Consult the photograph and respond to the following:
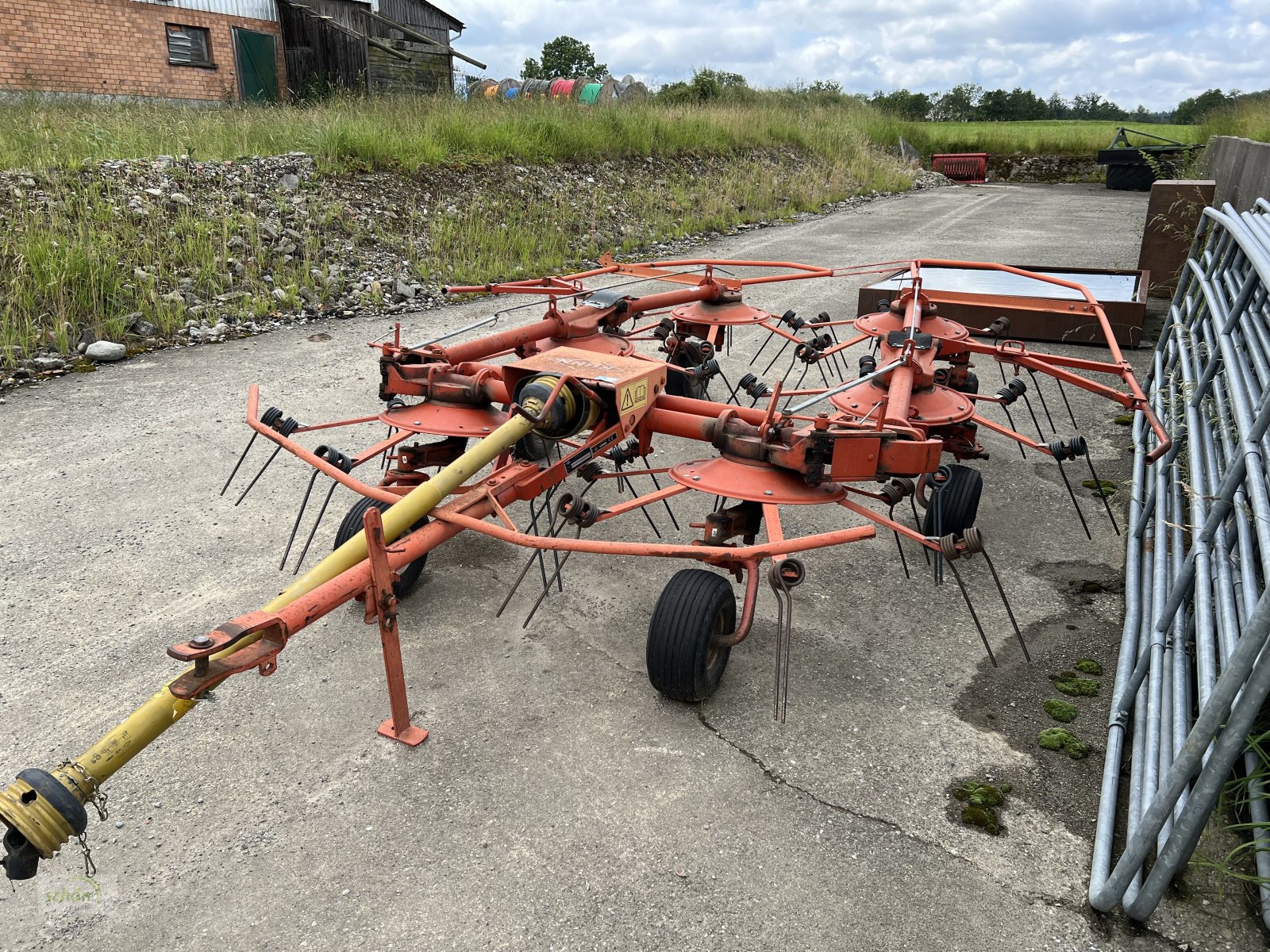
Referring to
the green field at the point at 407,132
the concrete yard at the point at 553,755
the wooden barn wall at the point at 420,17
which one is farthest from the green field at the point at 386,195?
the wooden barn wall at the point at 420,17

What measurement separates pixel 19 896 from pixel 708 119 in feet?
55.4

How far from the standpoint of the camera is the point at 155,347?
7477mm

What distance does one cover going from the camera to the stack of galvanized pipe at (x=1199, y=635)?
210cm

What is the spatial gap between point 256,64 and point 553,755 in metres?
20.0

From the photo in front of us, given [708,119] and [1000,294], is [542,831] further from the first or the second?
[708,119]

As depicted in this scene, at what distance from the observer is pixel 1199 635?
2.50m

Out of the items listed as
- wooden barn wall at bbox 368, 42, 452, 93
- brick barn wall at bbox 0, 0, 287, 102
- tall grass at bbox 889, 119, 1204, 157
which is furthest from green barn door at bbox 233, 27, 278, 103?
tall grass at bbox 889, 119, 1204, 157

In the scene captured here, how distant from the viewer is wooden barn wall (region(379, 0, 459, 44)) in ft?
72.1

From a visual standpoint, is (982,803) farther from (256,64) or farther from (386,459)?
(256,64)

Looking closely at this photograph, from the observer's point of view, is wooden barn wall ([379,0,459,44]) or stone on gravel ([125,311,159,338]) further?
wooden barn wall ([379,0,459,44])

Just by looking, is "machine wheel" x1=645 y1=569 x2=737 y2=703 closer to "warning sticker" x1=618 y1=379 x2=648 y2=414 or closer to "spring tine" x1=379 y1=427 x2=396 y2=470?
"warning sticker" x1=618 y1=379 x2=648 y2=414

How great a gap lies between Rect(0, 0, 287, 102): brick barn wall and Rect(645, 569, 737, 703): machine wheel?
56.5 ft

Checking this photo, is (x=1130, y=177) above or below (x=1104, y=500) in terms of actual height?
above

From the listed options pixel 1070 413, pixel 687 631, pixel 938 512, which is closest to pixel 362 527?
pixel 687 631
